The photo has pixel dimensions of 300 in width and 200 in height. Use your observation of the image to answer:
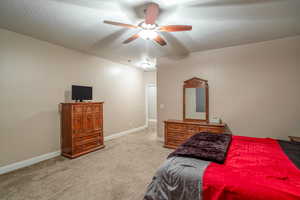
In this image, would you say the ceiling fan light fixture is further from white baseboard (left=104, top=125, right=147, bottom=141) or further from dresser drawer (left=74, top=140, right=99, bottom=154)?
white baseboard (left=104, top=125, right=147, bottom=141)

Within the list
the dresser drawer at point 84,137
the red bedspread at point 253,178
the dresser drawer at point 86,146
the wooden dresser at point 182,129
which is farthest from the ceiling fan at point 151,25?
the dresser drawer at point 86,146

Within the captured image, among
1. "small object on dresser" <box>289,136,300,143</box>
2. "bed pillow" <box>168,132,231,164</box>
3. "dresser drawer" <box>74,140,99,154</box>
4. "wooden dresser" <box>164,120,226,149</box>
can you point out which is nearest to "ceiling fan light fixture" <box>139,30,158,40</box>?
"bed pillow" <box>168,132,231,164</box>

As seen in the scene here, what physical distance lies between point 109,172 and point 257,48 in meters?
4.19

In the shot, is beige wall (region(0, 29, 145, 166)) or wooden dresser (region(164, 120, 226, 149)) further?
wooden dresser (region(164, 120, 226, 149))

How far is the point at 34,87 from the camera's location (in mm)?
3041

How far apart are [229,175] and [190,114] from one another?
9.31 feet

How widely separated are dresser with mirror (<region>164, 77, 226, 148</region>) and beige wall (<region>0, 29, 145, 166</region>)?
8.10ft

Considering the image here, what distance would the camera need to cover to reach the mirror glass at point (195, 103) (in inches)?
153

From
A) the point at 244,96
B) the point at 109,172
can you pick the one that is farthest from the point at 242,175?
the point at 244,96

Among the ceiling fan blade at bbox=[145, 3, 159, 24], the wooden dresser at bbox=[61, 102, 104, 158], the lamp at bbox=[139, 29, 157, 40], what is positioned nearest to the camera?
the ceiling fan blade at bbox=[145, 3, 159, 24]

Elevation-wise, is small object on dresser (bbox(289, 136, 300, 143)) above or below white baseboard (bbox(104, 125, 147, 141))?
above

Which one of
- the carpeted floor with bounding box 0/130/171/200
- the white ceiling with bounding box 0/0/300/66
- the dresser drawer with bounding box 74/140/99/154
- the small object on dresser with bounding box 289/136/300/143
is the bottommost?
the carpeted floor with bounding box 0/130/171/200

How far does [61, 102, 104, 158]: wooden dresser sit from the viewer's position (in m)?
3.24

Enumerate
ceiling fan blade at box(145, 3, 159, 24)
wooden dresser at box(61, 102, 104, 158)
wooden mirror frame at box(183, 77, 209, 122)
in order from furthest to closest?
wooden mirror frame at box(183, 77, 209, 122)
wooden dresser at box(61, 102, 104, 158)
ceiling fan blade at box(145, 3, 159, 24)
